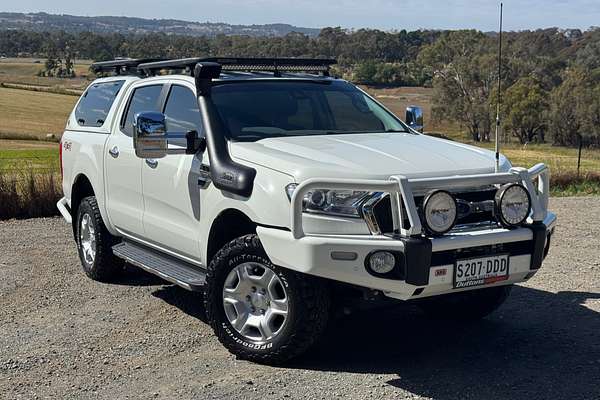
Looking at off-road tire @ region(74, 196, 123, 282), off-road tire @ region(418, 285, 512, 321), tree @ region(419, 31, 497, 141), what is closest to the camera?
off-road tire @ region(418, 285, 512, 321)

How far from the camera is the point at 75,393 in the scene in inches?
187

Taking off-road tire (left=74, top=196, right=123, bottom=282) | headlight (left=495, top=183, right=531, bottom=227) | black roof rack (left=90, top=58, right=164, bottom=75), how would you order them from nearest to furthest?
headlight (left=495, top=183, right=531, bottom=227) → off-road tire (left=74, top=196, right=123, bottom=282) → black roof rack (left=90, top=58, right=164, bottom=75)

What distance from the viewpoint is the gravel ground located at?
187 inches

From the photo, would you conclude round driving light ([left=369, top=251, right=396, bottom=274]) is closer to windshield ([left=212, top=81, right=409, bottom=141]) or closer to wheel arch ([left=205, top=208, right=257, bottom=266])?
wheel arch ([left=205, top=208, right=257, bottom=266])

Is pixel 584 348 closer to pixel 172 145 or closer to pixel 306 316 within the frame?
pixel 306 316

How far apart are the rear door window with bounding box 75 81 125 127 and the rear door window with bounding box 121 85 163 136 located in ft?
1.27

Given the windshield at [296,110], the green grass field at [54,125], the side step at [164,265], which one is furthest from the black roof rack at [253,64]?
the green grass field at [54,125]

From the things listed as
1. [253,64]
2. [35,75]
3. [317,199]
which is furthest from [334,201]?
[35,75]

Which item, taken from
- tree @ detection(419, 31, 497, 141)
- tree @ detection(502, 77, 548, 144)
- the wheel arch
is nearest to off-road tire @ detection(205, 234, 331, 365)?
the wheel arch

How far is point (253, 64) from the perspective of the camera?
21.5ft

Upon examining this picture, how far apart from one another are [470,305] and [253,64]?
99.2 inches

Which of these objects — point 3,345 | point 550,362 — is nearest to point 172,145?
point 3,345

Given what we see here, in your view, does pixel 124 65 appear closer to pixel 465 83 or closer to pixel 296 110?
pixel 296 110

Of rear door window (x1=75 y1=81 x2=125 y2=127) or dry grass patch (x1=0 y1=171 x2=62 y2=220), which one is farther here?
dry grass patch (x1=0 y1=171 x2=62 y2=220)
